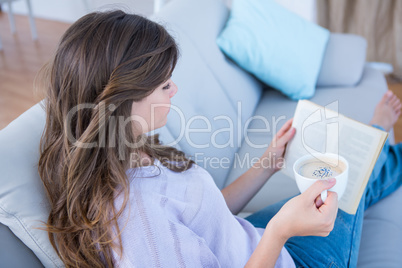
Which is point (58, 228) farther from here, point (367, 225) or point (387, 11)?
point (387, 11)

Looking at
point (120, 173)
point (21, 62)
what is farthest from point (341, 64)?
point (21, 62)

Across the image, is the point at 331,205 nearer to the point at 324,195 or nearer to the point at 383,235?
the point at 324,195

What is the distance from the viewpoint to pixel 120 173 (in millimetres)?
823

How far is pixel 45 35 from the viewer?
3.62m

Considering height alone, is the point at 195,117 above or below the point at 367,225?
above

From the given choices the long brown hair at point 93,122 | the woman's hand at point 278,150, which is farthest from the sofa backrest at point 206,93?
the long brown hair at point 93,122

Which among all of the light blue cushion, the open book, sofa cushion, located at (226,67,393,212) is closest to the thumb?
the open book

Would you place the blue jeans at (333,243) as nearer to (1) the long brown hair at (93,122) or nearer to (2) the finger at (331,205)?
(2) the finger at (331,205)

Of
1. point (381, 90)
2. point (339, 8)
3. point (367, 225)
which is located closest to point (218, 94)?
point (367, 225)

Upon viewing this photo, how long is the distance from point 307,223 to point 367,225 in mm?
552

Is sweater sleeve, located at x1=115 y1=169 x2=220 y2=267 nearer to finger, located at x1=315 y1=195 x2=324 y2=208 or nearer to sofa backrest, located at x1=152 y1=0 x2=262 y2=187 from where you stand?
finger, located at x1=315 y1=195 x2=324 y2=208

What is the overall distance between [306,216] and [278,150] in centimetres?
35

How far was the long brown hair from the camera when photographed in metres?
0.79

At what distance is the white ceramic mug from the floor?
1448 millimetres
